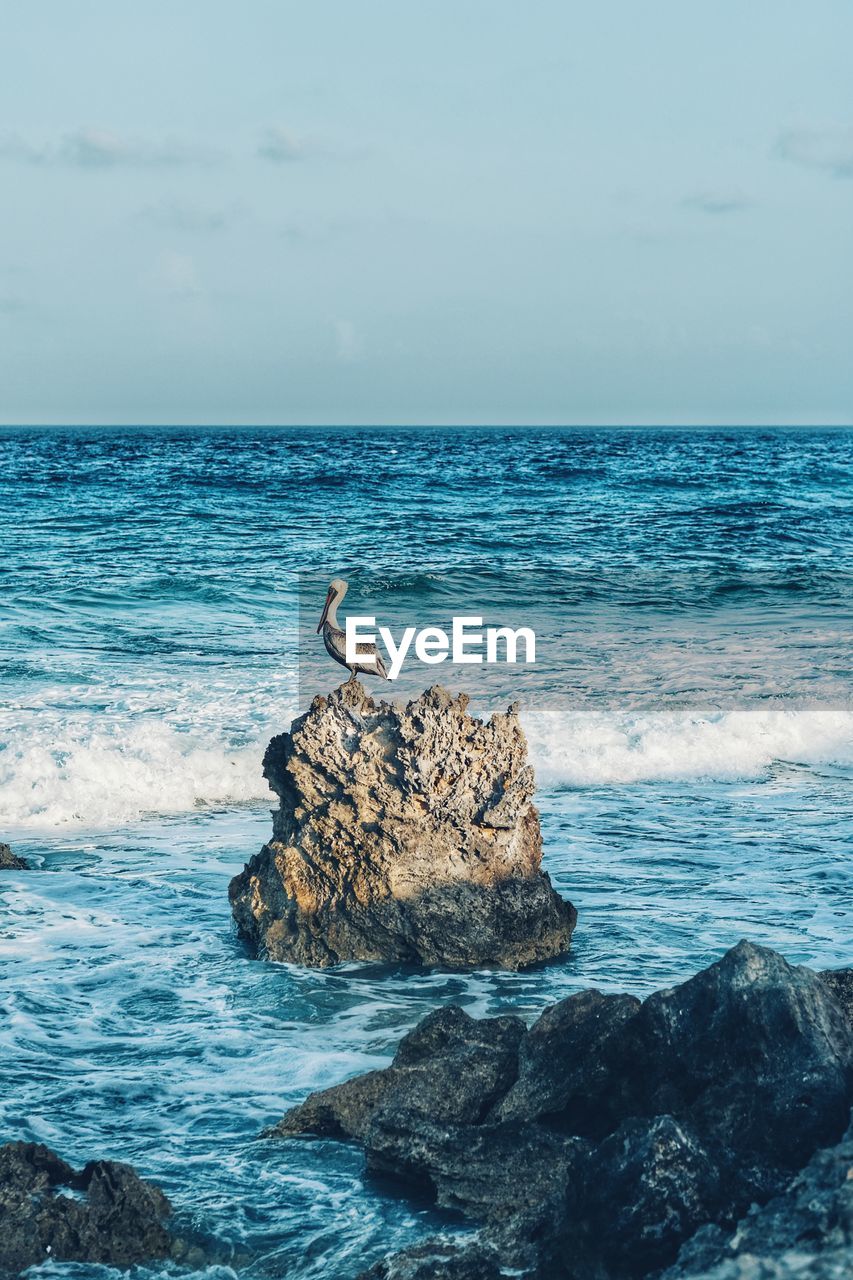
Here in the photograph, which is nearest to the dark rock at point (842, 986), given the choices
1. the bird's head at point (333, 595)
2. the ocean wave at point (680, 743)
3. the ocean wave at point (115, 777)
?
the bird's head at point (333, 595)

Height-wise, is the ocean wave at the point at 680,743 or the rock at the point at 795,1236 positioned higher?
the rock at the point at 795,1236

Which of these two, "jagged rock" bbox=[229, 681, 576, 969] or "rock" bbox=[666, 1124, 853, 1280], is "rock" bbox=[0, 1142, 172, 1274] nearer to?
"rock" bbox=[666, 1124, 853, 1280]

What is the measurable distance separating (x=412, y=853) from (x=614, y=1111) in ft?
7.65

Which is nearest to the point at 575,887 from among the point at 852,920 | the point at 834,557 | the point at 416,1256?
the point at 852,920

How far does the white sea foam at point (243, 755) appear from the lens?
1030 centimetres

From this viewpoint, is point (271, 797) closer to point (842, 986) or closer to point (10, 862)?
point (10, 862)

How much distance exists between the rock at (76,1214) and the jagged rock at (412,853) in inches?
96.4

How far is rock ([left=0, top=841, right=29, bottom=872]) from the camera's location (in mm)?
8414

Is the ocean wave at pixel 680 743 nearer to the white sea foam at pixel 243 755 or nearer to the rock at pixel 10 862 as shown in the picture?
the white sea foam at pixel 243 755

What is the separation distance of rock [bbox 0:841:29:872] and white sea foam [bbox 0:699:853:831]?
1.26 m

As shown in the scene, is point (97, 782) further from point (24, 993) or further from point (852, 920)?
point (852, 920)

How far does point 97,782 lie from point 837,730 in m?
7.07

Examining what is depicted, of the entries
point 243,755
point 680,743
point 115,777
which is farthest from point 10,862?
point 680,743

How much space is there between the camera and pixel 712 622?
19.0 meters
